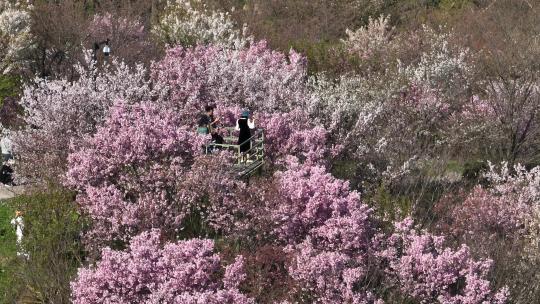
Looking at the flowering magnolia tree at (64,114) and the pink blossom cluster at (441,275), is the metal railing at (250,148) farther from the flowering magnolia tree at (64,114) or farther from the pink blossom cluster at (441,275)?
the pink blossom cluster at (441,275)

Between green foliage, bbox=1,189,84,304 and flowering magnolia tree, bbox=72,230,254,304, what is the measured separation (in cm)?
165

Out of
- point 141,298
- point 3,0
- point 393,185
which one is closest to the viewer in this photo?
point 141,298

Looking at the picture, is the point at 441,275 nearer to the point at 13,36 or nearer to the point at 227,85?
the point at 227,85

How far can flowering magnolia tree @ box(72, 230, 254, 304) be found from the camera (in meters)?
13.5

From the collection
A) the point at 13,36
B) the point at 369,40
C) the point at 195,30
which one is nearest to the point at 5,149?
the point at 13,36

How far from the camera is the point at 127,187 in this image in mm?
17812

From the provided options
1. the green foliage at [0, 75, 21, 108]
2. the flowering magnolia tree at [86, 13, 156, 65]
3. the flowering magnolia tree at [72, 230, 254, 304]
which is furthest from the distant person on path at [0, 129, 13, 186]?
the flowering magnolia tree at [72, 230, 254, 304]

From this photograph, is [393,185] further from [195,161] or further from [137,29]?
[137,29]

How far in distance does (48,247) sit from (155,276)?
132 inches

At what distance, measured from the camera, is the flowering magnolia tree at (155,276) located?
1348 centimetres

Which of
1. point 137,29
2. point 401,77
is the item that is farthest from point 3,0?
point 401,77

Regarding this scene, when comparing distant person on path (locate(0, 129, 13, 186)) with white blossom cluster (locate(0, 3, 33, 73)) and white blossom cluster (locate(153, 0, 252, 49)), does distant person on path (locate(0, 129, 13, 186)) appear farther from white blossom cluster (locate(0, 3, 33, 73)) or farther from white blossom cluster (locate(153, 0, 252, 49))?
white blossom cluster (locate(153, 0, 252, 49))

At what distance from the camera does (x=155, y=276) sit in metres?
13.8

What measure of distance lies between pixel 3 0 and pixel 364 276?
22.9 meters
